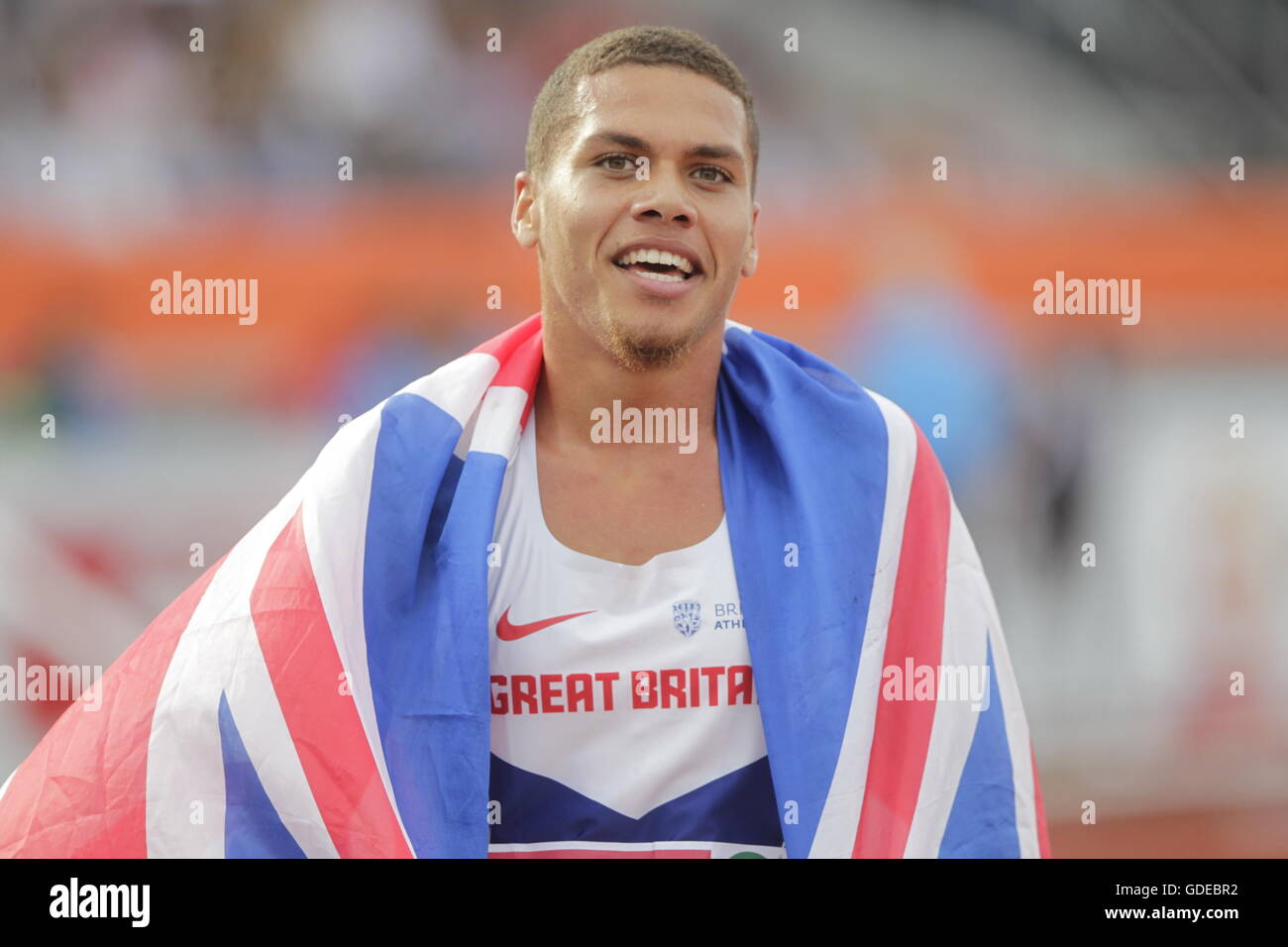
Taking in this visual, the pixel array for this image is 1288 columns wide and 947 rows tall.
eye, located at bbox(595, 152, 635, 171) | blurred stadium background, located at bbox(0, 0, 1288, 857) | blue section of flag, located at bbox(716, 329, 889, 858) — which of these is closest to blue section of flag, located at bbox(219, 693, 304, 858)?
blue section of flag, located at bbox(716, 329, 889, 858)

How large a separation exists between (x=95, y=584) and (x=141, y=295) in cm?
77

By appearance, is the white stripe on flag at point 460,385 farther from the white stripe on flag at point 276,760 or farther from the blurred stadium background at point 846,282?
the blurred stadium background at point 846,282

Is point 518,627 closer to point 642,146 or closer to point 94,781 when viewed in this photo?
point 94,781

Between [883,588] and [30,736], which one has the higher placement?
[883,588]

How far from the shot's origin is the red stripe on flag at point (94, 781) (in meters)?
1.64

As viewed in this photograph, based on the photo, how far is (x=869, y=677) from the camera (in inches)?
71.8

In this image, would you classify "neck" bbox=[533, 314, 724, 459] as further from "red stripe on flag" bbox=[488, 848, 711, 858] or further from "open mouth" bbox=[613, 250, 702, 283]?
"red stripe on flag" bbox=[488, 848, 711, 858]

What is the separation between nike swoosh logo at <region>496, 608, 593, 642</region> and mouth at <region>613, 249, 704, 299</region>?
545 mm

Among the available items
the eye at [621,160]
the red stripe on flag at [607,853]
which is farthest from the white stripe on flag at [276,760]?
the eye at [621,160]

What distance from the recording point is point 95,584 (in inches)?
117

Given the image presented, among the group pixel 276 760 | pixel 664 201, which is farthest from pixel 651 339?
pixel 276 760

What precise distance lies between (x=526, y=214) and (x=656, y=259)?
1.14 ft

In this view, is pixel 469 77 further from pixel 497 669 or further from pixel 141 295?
pixel 497 669

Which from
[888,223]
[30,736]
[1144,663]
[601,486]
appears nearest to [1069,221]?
[888,223]
